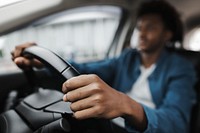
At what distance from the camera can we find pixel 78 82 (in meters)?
0.49

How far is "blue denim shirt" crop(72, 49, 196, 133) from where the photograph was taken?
751 mm

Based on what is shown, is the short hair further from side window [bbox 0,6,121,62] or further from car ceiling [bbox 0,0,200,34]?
side window [bbox 0,6,121,62]

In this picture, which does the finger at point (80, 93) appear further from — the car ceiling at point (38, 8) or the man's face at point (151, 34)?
the man's face at point (151, 34)

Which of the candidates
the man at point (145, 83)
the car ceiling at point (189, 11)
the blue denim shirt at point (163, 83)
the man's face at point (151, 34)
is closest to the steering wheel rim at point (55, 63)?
the man at point (145, 83)

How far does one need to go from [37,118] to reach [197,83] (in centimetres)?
73

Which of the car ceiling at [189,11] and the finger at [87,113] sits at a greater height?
the car ceiling at [189,11]

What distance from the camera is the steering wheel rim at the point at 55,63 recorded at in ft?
1.82

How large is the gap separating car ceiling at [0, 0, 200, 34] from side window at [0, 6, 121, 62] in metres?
0.03

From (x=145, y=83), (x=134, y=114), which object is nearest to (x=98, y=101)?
(x=134, y=114)

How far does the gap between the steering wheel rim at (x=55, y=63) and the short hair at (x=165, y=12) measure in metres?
0.68

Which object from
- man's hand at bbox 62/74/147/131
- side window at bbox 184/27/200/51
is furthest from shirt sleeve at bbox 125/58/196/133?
side window at bbox 184/27/200/51

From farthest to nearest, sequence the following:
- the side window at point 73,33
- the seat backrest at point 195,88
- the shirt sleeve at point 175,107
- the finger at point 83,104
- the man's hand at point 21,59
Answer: the seat backrest at point 195,88 → the side window at point 73,33 → the man's hand at point 21,59 → the shirt sleeve at point 175,107 → the finger at point 83,104

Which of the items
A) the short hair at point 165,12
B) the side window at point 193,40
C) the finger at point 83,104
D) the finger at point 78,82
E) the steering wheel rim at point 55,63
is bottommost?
the side window at point 193,40

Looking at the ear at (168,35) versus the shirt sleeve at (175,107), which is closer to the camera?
the shirt sleeve at (175,107)
